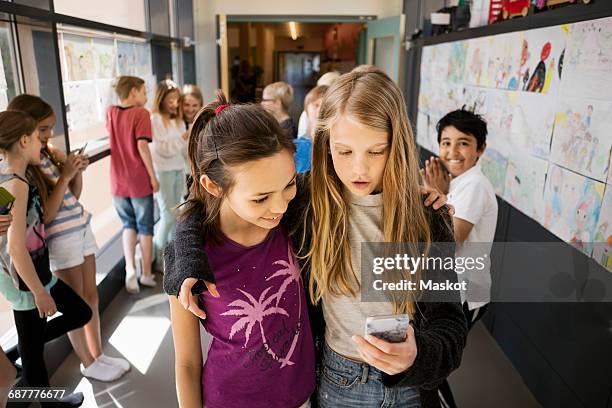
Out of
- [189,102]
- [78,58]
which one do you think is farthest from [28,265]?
[189,102]

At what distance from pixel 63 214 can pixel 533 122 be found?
2.37 m

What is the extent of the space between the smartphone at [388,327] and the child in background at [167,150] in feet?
10.2

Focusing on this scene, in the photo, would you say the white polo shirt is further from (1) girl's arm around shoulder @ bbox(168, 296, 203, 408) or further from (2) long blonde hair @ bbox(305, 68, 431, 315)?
(1) girl's arm around shoulder @ bbox(168, 296, 203, 408)

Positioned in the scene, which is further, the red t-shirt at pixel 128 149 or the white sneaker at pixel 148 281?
the white sneaker at pixel 148 281

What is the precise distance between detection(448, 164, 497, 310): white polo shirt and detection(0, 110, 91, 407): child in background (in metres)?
1.68

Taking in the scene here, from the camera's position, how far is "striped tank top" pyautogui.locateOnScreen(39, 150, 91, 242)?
84.8 inches

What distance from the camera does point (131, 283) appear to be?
11.8 ft

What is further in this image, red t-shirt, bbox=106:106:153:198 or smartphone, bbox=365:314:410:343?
red t-shirt, bbox=106:106:153:198

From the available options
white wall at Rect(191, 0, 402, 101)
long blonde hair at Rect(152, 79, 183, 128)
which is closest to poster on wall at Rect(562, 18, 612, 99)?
long blonde hair at Rect(152, 79, 183, 128)

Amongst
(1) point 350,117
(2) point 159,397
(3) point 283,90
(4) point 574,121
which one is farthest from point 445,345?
(3) point 283,90

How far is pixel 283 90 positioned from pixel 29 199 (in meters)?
2.24

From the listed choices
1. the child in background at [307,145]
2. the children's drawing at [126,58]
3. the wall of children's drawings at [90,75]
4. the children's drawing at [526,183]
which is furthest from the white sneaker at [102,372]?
the children's drawing at [126,58]

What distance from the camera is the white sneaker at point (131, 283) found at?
142 inches

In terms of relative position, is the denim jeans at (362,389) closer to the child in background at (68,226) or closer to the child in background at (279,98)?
the child in background at (68,226)
